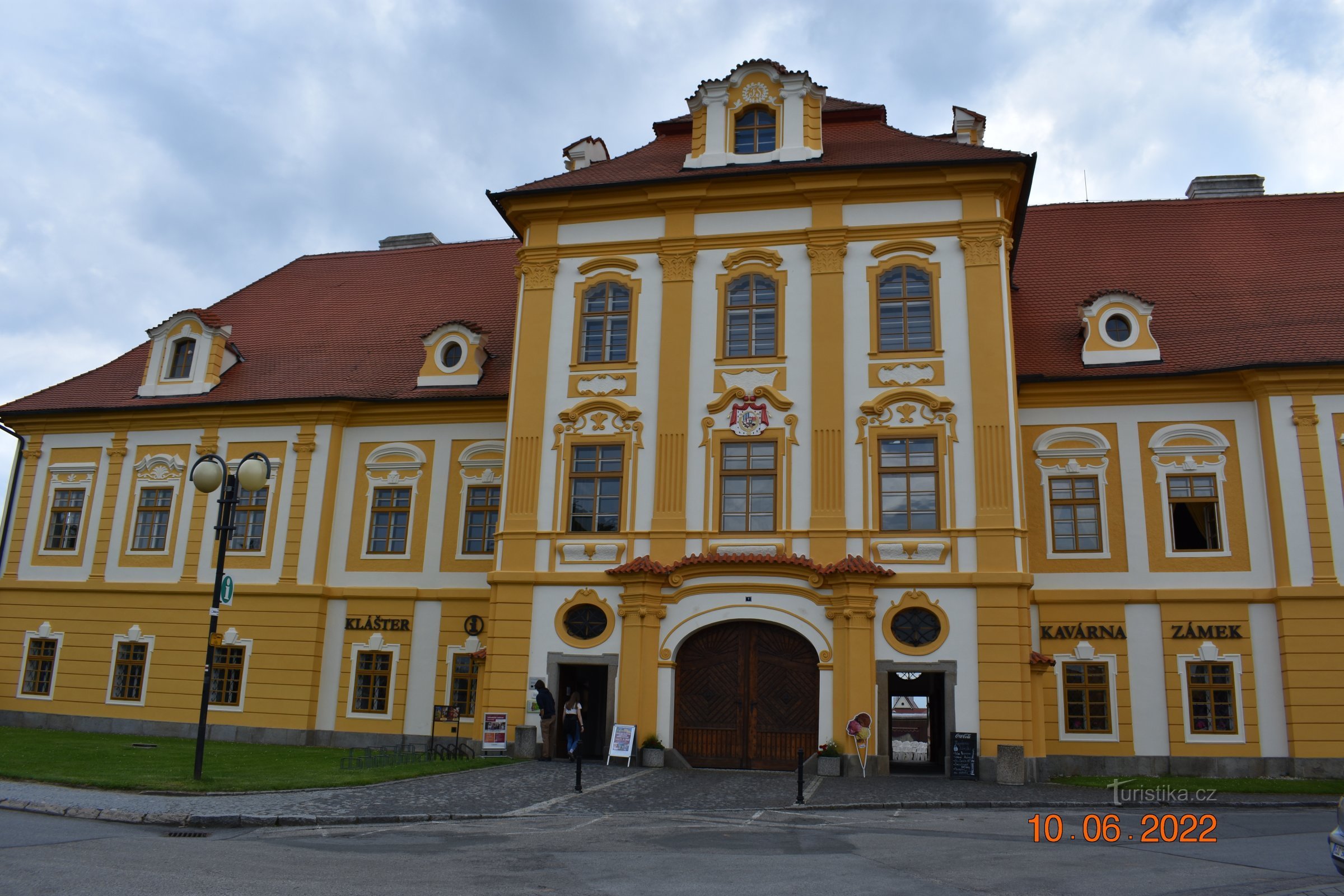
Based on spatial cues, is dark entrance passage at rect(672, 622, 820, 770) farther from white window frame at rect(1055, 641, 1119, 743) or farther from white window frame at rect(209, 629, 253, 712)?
white window frame at rect(209, 629, 253, 712)

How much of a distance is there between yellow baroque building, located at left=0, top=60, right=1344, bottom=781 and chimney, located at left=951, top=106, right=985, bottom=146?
0.24 ft

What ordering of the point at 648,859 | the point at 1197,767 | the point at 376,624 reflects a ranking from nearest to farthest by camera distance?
the point at 648,859 → the point at 1197,767 → the point at 376,624

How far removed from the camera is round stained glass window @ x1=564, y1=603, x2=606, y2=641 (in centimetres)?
2245

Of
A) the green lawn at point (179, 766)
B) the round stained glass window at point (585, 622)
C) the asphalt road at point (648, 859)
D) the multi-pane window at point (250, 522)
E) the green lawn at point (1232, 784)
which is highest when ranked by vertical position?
the multi-pane window at point (250, 522)

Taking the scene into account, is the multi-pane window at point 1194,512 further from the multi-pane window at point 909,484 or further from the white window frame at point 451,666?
the white window frame at point 451,666

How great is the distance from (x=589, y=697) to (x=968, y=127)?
17863mm

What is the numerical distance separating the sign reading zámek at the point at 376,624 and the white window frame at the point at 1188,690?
1733 cm

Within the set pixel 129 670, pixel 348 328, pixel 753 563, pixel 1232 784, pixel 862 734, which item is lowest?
pixel 1232 784

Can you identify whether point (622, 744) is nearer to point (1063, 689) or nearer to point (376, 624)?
point (376, 624)

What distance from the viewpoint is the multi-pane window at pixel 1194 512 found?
23547 mm

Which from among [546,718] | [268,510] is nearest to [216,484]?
[546,718]

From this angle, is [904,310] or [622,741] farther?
[904,310]

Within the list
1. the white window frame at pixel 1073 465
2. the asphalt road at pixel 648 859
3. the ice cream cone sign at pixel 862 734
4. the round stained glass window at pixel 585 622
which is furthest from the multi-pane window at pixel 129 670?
the white window frame at pixel 1073 465

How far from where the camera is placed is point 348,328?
31312 mm
